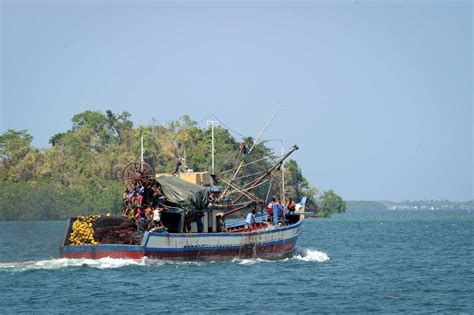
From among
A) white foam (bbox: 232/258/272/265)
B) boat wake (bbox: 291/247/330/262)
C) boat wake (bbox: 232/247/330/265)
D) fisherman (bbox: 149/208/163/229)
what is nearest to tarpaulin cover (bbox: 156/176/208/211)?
fisherman (bbox: 149/208/163/229)

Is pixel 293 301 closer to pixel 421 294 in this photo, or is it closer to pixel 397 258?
pixel 421 294

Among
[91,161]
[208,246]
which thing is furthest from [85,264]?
[91,161]

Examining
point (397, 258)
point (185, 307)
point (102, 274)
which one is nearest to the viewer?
point (185, 307)

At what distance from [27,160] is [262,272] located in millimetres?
96527

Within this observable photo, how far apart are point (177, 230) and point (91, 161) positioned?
307 ft

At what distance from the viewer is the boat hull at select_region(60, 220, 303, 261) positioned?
46156 millimetres

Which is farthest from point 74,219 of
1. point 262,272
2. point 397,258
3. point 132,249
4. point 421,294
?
point 397,258

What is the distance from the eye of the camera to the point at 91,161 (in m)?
141

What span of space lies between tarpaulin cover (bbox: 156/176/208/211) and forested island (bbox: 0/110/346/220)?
7663 centimetres

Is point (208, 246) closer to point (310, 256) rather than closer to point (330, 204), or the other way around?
point (310, 256)

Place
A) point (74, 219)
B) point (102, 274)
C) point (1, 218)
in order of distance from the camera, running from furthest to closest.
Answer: point (1, 218), point (74, 219), point (102, 274)

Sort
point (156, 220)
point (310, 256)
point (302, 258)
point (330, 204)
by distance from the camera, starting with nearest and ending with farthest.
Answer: point (156, 220) → point (302, 258) → point (310, 256) → point (330, 204)

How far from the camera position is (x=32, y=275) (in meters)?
44.8

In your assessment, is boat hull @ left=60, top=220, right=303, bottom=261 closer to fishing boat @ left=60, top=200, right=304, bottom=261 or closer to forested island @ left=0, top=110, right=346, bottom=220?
fishing boat @ left=60, top=200, right=304, bottom=261
